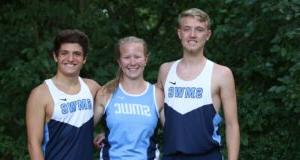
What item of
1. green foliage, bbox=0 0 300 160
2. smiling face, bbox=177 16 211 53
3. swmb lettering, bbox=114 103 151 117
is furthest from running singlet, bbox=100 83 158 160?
green foliage, bbox=0 0 300 160

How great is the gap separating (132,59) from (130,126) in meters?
0.46

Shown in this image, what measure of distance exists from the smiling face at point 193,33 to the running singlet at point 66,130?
84cm

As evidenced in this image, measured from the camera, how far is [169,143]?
468 cm

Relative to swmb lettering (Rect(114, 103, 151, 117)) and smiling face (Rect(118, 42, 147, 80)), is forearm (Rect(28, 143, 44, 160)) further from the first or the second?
smiling face (Rect(118, 42, 147, 80))

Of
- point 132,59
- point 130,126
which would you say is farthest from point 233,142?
point 132,59

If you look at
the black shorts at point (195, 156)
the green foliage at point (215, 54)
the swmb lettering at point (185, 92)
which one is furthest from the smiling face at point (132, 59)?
the green foliage at point (215, 54)

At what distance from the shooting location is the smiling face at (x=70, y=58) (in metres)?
4.54

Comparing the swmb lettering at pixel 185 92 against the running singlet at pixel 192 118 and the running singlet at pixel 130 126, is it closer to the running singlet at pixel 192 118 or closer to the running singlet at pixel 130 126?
the running singlet at pixel 192 118

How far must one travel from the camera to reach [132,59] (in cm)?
465

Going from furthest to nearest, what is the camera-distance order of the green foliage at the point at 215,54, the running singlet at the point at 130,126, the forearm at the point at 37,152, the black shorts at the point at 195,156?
the green foliage at the point at 215,54
the black shorts at the point at 195,156
the running singlet at the point at 130,126
the forearm at the point at 37,152

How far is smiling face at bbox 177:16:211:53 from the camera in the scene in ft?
15.4

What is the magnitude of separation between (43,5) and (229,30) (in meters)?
1.99

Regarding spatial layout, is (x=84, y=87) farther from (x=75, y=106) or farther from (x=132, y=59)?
(x=132, y=59)

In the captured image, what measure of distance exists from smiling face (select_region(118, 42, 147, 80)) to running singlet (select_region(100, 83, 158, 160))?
5.2 inches
